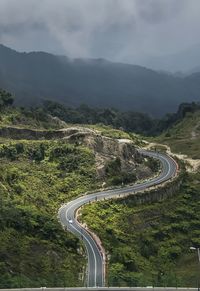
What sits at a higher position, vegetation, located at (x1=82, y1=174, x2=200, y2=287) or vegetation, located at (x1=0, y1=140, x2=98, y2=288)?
vegetation, located at (x1=0, y1=140, x2=98, y2=288)

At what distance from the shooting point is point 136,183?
121750 millimetres

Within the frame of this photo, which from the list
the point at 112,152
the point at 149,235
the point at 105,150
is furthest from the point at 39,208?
the point at 105,150

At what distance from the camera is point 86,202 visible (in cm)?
10625

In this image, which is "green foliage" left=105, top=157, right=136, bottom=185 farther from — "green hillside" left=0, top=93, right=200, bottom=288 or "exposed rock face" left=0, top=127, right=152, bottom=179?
"exposed rock face" left=0, top=127, right=152, bottom=179

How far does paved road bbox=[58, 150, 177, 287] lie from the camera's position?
248ft

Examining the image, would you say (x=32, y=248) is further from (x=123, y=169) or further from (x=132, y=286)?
(x=123, y=169)

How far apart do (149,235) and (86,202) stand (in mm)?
13331

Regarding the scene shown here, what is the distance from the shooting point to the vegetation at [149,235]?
85000 mm

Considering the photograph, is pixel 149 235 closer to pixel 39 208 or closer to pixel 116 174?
pixel 39 208

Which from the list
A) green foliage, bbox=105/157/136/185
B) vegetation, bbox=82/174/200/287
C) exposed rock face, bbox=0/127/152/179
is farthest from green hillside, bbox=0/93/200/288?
exposed rock face, bbox=0/127/152/179

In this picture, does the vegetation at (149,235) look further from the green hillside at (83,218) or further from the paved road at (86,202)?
the paved road at (86,202)

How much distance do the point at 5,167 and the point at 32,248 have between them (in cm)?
3640

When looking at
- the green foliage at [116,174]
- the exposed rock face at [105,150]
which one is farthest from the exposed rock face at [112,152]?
the green foliage at [116,174]

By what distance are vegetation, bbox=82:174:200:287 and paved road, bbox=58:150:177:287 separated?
1803 millimetres
